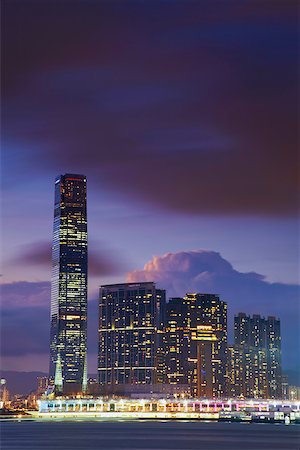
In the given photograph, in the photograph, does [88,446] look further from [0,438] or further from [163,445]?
[0,438]

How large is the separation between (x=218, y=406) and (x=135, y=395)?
1467 cm

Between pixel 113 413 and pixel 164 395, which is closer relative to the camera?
pixel 113 413

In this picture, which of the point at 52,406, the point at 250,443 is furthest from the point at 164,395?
the point at 250,443

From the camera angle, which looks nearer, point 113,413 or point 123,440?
point 123,440

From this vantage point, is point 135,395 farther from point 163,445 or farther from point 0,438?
point 163,445

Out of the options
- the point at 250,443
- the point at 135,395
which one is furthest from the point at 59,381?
the point at 250,443

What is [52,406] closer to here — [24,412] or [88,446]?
[24,412]

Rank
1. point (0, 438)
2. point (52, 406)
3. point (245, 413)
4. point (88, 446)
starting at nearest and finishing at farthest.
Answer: point (88, 446), point (0, 438), point (245, 413), point (52, 406)

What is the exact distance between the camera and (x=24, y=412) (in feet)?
547

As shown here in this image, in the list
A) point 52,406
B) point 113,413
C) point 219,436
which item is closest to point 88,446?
point 219,436

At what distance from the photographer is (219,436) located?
303 feet

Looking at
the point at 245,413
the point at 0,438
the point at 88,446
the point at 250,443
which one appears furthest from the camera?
the point at 245,413

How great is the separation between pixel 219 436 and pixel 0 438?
20370 millimetres

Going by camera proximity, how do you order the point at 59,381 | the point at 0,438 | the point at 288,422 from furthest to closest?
the point at 59,381 < the point at 288,422 < the point at 0,438
